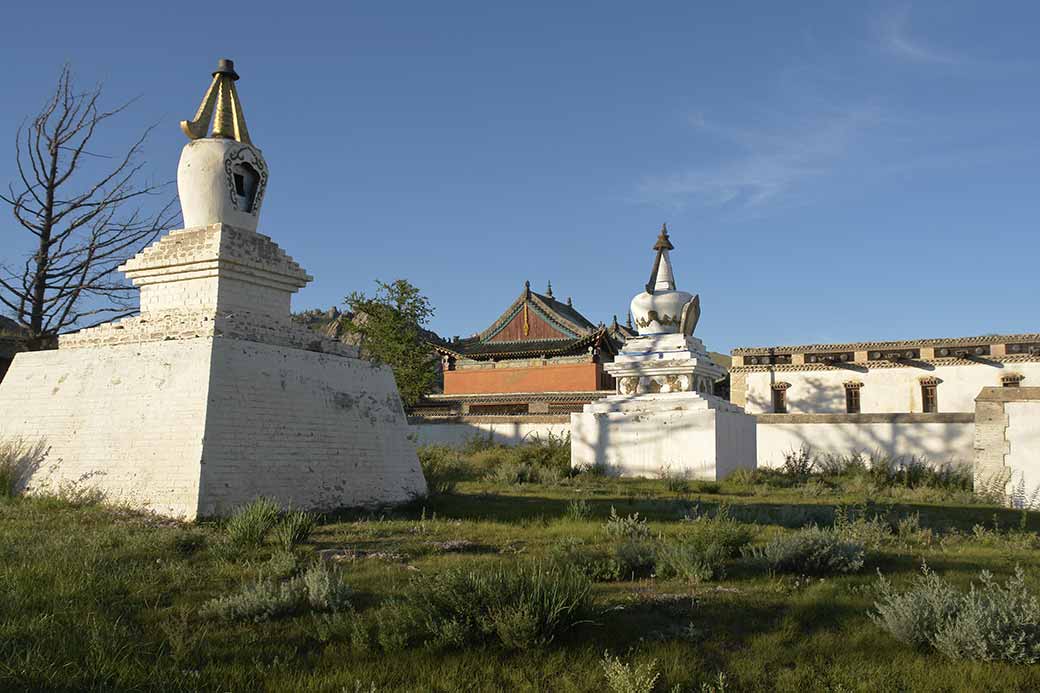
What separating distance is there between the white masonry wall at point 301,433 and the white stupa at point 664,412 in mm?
9235

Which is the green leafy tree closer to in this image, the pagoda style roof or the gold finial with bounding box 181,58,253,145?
the pagoda style roof

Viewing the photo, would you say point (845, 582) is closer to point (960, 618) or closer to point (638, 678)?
point (960, 618)

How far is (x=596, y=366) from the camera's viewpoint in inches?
1678

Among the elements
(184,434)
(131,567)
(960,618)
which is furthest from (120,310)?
(960,618)

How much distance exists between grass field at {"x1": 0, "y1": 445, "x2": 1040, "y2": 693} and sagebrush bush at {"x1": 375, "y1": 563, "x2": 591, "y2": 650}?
0.12 ft

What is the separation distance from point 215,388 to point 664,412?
12866 millimetres

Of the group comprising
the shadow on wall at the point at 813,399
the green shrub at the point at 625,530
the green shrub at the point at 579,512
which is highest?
the shadow on wall at the point at 813,399

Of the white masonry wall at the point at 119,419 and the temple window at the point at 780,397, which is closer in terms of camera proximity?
the white masonry wall at the point at 119,419

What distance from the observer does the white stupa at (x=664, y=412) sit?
19609 mm

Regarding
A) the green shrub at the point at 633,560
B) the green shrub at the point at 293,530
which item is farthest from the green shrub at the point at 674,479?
the green shrub at the point at 293,530

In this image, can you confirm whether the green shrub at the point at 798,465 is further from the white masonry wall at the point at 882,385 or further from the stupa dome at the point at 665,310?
the white masonry wall at the point at 882,385

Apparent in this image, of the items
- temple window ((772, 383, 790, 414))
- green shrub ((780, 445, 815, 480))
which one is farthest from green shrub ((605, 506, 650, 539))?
temple window ((772, 383, 790, 414))

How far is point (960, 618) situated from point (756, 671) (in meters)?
1.62

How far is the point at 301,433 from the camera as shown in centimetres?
1067
